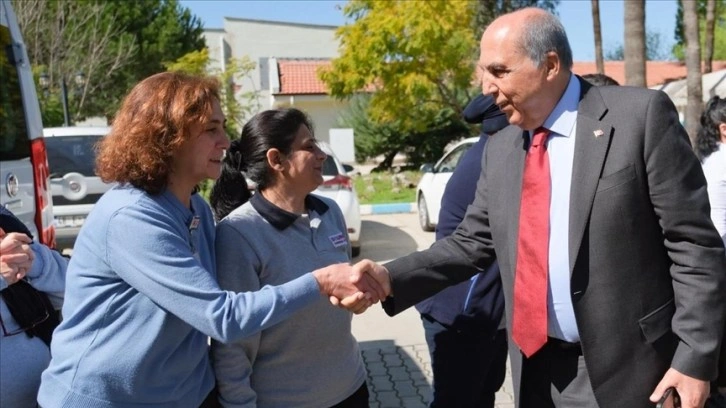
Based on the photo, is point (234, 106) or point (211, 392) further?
point (234, 106)

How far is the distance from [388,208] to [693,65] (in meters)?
6.47

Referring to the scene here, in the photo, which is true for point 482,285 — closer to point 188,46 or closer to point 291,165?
point 291,165

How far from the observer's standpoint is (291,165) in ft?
8.61

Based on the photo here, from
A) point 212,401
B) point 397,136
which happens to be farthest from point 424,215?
point 397,136

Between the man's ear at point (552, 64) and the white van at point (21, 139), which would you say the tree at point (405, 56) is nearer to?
the white van at point (21, 139)

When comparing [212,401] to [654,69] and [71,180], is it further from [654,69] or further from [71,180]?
[654,69]

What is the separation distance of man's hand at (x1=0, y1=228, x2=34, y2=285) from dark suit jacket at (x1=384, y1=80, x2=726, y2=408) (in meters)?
1.74

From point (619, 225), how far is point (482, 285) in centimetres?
120

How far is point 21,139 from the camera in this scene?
4.96 m

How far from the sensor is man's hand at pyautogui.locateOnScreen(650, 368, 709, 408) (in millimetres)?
2057

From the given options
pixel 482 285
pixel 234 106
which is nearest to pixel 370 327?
pixel 482 285

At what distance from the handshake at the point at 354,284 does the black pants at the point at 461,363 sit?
2.65 ft

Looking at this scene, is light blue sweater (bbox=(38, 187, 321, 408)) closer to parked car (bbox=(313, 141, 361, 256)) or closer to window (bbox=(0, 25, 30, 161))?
window (bbox=(0, 25, 30, 161))

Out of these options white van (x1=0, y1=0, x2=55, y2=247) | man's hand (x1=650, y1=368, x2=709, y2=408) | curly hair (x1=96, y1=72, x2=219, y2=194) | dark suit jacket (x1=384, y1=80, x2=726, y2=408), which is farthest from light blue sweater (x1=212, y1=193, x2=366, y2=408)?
white van (x1=0, y1=0, x2=55, y2=247)
